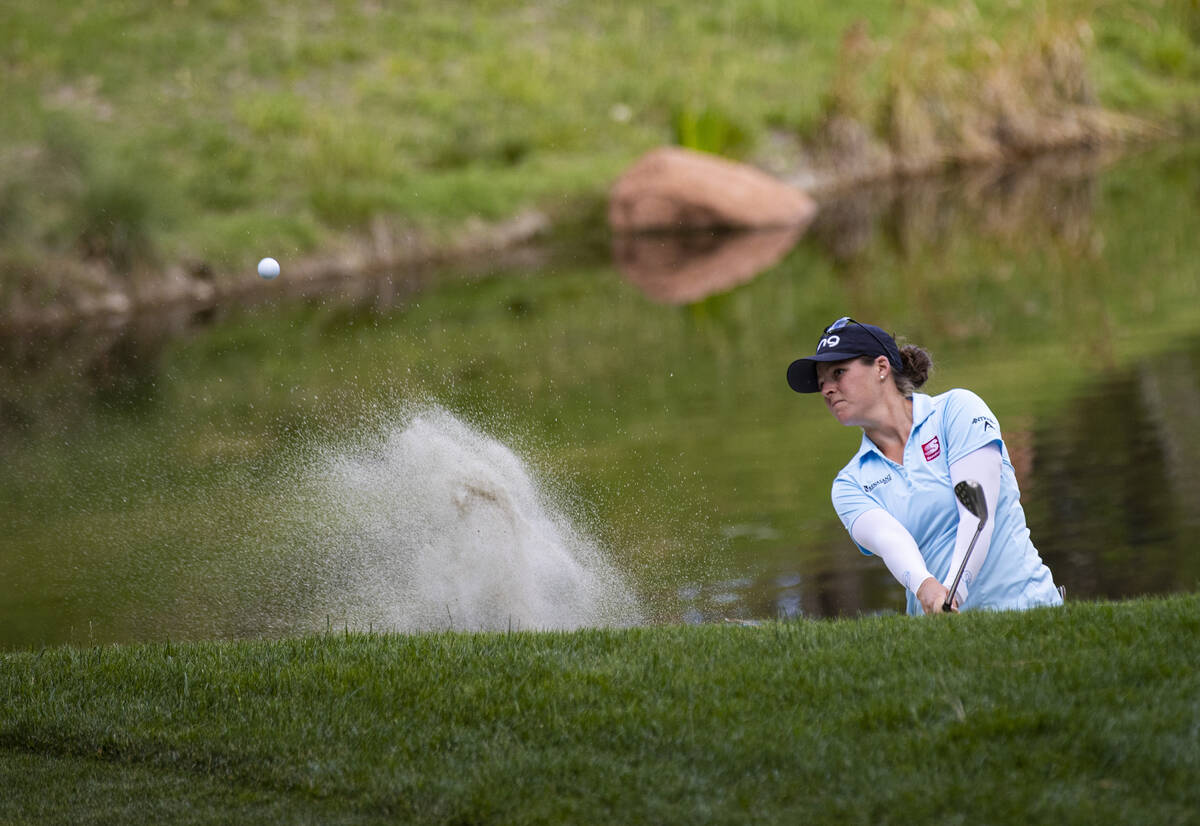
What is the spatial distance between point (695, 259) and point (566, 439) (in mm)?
13621

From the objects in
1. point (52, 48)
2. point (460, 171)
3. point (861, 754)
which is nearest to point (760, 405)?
point (861, 754)

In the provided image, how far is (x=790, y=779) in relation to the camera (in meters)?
4.81

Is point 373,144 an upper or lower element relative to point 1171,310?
upper

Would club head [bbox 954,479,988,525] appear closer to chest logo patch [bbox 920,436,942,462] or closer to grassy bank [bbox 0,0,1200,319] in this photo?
chest logo patch [bbox 920,436,942,462]

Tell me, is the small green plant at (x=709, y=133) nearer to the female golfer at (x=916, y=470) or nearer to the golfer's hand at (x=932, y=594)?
the female golfer at (x=916, y=470)

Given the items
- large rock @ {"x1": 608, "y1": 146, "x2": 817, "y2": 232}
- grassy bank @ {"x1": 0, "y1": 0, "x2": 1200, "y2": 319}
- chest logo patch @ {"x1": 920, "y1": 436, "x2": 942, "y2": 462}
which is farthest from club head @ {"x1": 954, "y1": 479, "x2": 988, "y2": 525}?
large rock @ {"x1": 608, "y1": 146, "x2": 817, "y2": 232}

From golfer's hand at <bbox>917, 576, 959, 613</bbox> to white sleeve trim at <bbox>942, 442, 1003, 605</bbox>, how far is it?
13 centimetres

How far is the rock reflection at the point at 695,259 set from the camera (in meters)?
23.7

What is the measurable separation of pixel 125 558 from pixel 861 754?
785cm

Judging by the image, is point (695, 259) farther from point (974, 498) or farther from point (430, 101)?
point (974, 498)

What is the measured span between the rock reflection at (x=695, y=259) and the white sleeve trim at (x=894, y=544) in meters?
16.2

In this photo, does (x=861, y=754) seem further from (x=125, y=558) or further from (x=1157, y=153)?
(x=1157, y=153)

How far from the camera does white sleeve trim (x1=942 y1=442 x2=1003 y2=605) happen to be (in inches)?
228

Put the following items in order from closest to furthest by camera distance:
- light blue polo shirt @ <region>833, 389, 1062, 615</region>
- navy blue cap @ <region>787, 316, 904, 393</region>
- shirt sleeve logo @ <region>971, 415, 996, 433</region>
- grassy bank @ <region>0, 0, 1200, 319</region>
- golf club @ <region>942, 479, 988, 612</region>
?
golf club @ <region>942, 479, 988, 612</region>, shirt sleeve logo @ <region>971, 415, 996, 433</region>, light blue polo shirt @ <region>833, 389, 1062, 615</region>, navy blue cap @ <region>787, 316, 904, 393</region>, grassy bank @ <region>0, 0, 1200, 319</region>
